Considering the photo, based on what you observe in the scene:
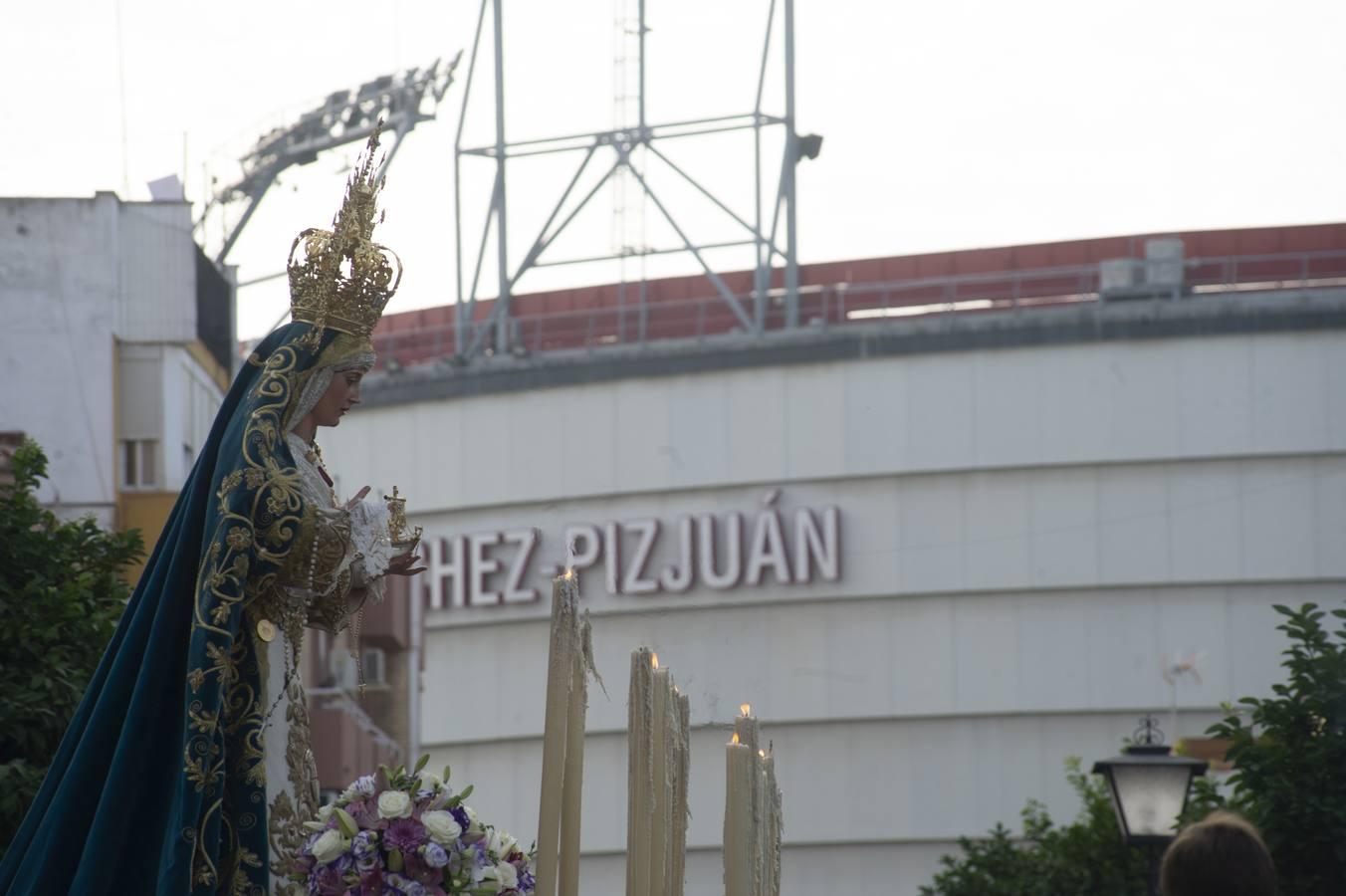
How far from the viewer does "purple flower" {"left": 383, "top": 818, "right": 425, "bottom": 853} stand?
607cm

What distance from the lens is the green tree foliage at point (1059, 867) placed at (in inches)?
709

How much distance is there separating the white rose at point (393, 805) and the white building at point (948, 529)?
30769 mm

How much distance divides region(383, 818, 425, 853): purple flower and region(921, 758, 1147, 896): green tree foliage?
39.2 feet

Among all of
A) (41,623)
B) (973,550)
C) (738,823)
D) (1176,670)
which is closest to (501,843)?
(738,823)

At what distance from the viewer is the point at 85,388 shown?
24.3 metres

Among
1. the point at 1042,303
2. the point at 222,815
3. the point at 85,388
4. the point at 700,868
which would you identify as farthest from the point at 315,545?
the point at 1042,303

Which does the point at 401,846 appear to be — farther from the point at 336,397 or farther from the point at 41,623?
the point at 41,623

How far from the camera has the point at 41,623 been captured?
1038cm

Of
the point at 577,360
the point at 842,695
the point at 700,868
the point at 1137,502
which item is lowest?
the point at 700,868

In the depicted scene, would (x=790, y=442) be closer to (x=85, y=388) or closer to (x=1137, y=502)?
(x=1137, y=502)

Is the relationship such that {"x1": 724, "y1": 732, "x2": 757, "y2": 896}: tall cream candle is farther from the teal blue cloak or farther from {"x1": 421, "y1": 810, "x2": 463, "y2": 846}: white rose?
the teal blue cloak

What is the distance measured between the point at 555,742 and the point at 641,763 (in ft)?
1.81

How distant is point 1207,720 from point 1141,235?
8771 mm

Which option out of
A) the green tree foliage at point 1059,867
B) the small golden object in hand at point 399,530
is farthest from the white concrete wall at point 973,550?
the small golden object in hand at point 399,530
